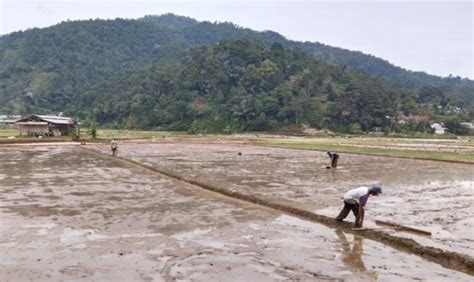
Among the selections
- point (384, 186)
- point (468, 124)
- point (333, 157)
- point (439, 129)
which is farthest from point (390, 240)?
point (468, 124)

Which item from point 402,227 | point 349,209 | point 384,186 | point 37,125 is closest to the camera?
point 402,227

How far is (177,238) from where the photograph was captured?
38.1ft

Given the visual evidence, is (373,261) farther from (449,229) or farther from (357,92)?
(357,92)

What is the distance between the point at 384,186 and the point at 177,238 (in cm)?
1286

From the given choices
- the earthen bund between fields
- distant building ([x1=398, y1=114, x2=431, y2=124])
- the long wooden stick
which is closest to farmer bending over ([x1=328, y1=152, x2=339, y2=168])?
the earthen bund between fields

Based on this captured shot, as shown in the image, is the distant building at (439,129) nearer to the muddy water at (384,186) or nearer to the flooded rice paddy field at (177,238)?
A: the muddy water at (384,186)

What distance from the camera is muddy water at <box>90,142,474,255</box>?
13.8 metres

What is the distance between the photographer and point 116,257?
9.83 m

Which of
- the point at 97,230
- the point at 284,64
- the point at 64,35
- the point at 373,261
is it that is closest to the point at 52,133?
the point at 97,230

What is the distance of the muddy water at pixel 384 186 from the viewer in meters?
13.8

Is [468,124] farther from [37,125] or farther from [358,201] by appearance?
[358,201]

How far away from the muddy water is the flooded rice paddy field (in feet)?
0.90

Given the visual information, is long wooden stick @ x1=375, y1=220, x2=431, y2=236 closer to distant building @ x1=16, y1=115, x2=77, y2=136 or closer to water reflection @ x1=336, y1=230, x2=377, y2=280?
water reflection @ x1=336, y1=230, x2=377, y2=280

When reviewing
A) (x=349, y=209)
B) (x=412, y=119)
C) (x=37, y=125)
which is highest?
(x=412, y=119)
